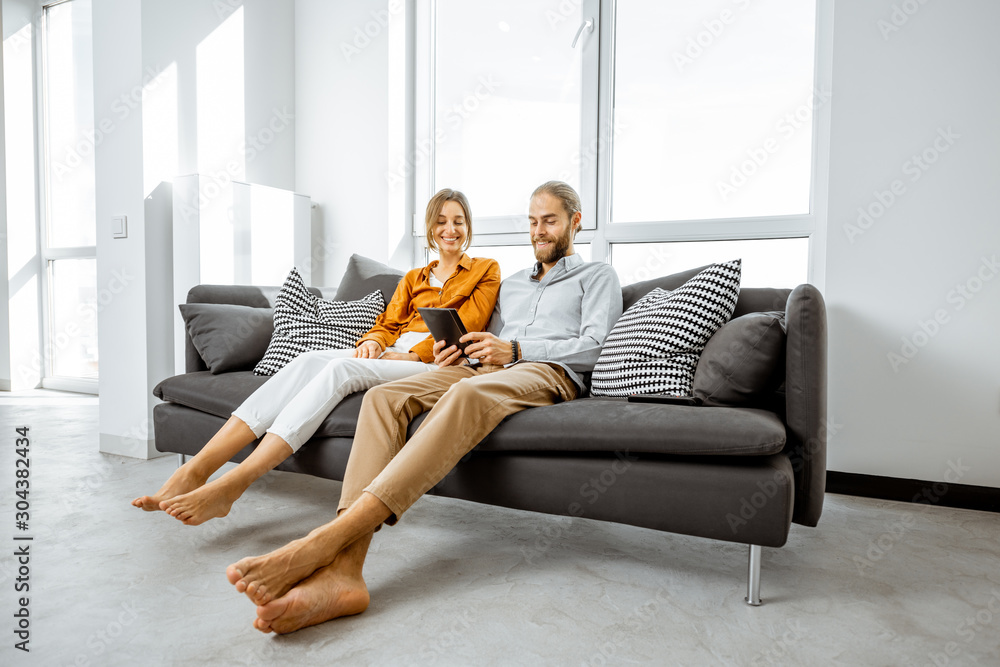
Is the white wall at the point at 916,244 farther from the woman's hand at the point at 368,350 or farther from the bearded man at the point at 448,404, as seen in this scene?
the woman's hand at the point at 368,350

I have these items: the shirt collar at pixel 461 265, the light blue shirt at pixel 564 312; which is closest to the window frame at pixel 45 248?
the shirt collar at pixel 461 265

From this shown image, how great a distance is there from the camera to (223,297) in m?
2.69

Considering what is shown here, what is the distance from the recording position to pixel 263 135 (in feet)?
12.0

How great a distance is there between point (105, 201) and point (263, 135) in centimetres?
103

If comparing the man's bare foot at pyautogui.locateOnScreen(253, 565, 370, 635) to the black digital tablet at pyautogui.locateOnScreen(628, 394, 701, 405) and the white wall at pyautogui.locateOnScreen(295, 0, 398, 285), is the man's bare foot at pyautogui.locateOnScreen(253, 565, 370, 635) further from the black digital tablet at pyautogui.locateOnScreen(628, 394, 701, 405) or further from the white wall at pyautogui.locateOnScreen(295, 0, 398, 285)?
the white wall at pyautogui.locateOnScreen(295, 0, 398, 285)

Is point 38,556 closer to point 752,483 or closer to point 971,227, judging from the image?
point 752,483

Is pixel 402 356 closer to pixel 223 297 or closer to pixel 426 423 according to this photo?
pixel 426 423

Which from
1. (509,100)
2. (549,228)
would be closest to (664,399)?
(549,228)

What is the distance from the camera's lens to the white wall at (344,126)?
3.64 meters

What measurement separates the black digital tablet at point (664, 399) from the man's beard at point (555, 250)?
683mm

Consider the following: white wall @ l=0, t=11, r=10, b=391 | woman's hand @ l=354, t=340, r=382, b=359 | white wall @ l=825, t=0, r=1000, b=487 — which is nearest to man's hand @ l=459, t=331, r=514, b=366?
woman's hand @ l=354, t=340, r=382, b=359

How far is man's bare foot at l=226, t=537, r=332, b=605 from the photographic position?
1228 millimetres

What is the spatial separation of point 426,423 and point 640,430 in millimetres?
541

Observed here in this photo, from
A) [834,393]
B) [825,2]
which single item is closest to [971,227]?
[834,393]
